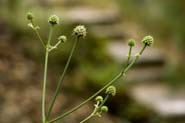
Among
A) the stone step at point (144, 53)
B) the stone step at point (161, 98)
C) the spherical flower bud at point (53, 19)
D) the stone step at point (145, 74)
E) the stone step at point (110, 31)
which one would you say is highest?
the stone step at point (110, 31)

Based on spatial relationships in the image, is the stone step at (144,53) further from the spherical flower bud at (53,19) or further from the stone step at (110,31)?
the spherical flower bud at (53,19)

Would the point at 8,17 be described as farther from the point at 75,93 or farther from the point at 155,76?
the point at 155,76

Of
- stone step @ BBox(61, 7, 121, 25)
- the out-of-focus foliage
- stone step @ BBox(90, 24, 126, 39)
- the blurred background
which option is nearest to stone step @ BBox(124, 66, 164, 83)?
the blurred background

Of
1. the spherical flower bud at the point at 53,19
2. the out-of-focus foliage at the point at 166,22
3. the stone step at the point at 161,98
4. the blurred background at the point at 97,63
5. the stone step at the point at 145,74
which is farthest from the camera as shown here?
the stone step at the point at 145,74

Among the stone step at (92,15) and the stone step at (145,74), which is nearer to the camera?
the stone step at (145,74)

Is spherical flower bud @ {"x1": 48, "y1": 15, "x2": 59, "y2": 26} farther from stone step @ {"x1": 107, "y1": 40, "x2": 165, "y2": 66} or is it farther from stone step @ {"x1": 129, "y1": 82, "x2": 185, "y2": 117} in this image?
stone step @ {"x1": 107, "y1": 40, "x2": 165, "y2": 66}

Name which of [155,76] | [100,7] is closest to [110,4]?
[100,7]

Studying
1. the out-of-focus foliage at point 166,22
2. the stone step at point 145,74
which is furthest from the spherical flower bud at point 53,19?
the stone step at point 145,74
